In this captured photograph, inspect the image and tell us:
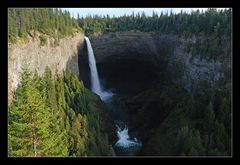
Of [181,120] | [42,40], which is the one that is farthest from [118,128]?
[42,40]

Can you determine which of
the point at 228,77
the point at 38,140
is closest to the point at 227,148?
the point at 228,77

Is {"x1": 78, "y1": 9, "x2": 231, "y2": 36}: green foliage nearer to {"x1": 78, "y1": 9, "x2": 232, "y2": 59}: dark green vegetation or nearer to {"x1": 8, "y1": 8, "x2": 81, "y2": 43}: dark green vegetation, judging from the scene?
{"x1": 78, "y1": 9, "x2": 232, "y2": 59}: dark green vegetation

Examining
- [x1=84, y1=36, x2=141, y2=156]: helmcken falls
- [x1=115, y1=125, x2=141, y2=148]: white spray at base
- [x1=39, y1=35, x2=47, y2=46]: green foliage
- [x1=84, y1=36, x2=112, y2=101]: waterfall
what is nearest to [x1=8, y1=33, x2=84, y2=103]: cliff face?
[x1=39, y1=35, x2=47, y2=46]: green foliage

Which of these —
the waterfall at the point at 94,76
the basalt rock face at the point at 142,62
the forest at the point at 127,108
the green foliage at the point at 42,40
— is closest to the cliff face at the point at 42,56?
the green foliage at the point at 42,40

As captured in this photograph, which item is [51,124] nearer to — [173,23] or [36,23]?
[36,23]

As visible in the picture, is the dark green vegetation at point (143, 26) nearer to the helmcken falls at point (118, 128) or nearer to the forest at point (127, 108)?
the forest at point (127, 108)

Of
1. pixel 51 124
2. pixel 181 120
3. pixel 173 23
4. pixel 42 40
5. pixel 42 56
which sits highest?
pixel 173 23
